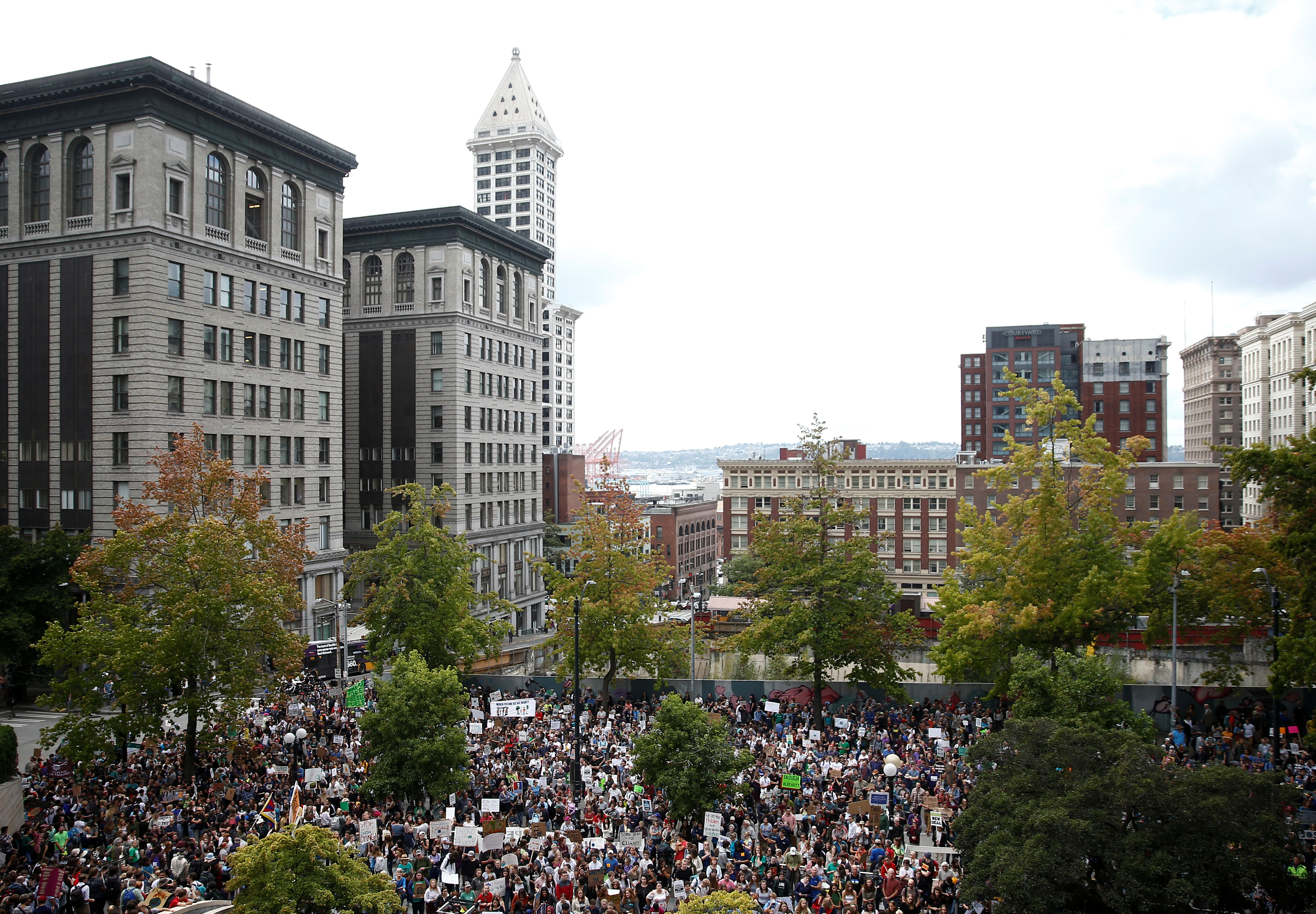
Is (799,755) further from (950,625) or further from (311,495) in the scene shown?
(311,495)

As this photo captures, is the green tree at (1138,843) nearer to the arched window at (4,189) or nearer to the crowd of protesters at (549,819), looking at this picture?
the crowd of protesters at (549,819)

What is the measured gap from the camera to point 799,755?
30.7m

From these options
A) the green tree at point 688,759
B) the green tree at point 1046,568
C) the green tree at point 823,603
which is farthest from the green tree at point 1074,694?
the green tree at point 688,759

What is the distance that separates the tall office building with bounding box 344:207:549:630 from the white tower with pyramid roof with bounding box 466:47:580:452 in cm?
7924

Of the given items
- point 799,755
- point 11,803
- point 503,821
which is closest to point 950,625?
point 799,755

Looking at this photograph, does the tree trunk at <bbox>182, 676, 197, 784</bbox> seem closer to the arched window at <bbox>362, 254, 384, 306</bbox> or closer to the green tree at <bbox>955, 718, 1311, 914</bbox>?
the green tree at <bbox>955, 718, 1311, 914</bbox>

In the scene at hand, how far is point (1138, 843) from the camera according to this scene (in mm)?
17625

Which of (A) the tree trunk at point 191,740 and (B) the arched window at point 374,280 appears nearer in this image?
(A) the tree trunk at point 191,740

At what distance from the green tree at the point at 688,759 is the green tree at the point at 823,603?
11.4 metres

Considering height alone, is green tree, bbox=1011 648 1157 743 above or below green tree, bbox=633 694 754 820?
above

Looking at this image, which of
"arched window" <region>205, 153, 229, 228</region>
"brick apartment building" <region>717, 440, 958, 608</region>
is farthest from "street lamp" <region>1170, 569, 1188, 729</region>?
"brick apartment building" <region>717, 440, 958, 608</region>

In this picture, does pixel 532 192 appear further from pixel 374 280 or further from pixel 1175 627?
pixel 1175 627

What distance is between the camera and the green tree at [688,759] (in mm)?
25188

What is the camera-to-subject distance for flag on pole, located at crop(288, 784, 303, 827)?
21312 millimetres
